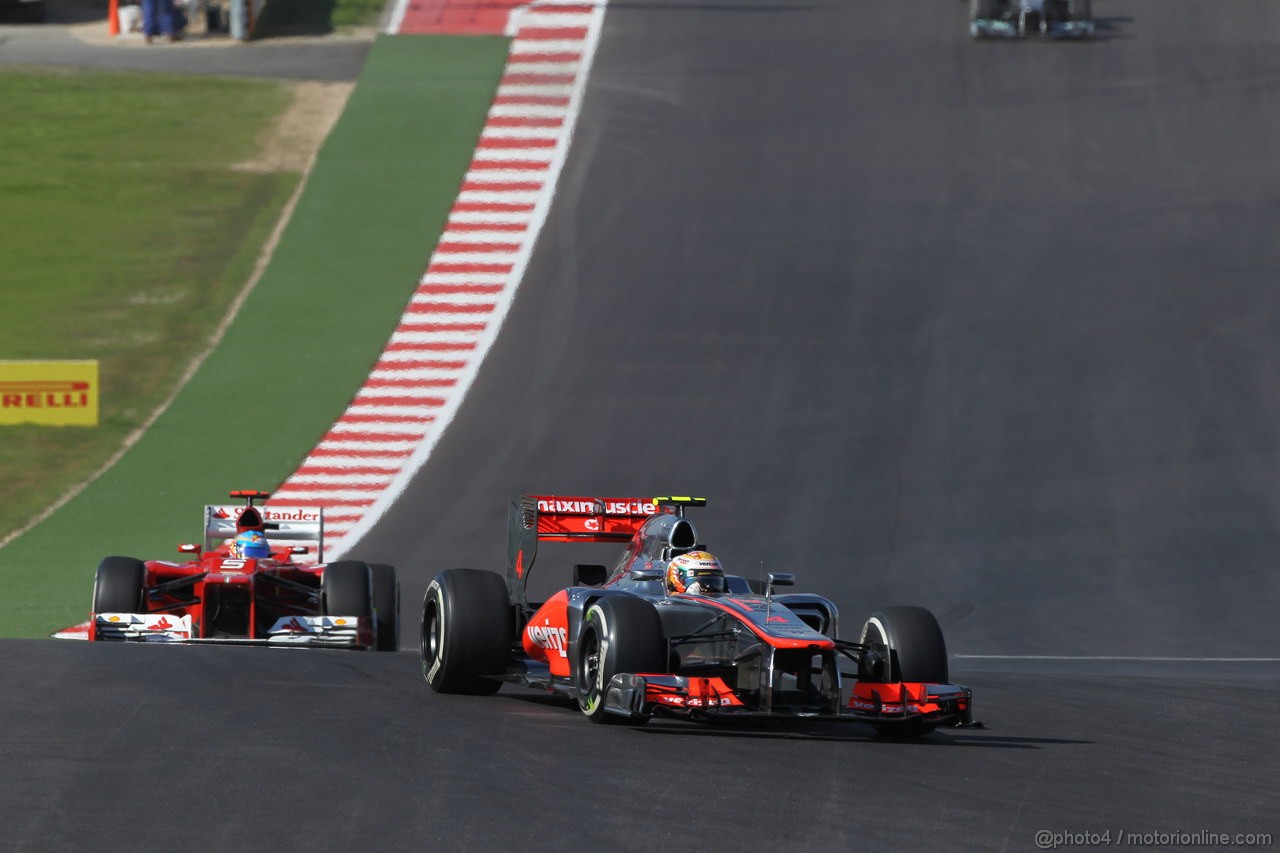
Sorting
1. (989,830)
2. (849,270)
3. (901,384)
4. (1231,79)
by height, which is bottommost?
(989,830)

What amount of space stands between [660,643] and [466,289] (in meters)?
18.4

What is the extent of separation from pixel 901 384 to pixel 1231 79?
1487cm

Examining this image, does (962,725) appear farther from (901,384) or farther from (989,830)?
(901,384)

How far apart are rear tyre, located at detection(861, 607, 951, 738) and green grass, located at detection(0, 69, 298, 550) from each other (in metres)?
14.9

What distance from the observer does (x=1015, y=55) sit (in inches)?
1529

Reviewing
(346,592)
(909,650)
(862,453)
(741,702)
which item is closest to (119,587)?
(346,592)

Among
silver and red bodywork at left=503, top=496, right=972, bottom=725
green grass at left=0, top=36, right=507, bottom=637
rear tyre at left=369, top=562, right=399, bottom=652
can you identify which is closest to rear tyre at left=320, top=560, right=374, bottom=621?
rear tyre at left=369, top=562, right=399, bottom=652

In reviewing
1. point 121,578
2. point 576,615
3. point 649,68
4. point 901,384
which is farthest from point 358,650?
point 649,68

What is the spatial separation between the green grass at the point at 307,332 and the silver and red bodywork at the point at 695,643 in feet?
24.7

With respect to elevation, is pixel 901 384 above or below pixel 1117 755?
above

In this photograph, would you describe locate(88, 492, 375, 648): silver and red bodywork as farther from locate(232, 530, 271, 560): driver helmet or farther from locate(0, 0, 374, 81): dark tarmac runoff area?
locate(0, 0, 374, 81): dark tarmac runoff area

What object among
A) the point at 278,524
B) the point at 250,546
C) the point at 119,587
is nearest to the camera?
the point at 119,587

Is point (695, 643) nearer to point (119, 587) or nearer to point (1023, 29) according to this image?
point (119, 587)

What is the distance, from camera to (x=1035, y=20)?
129 feet
